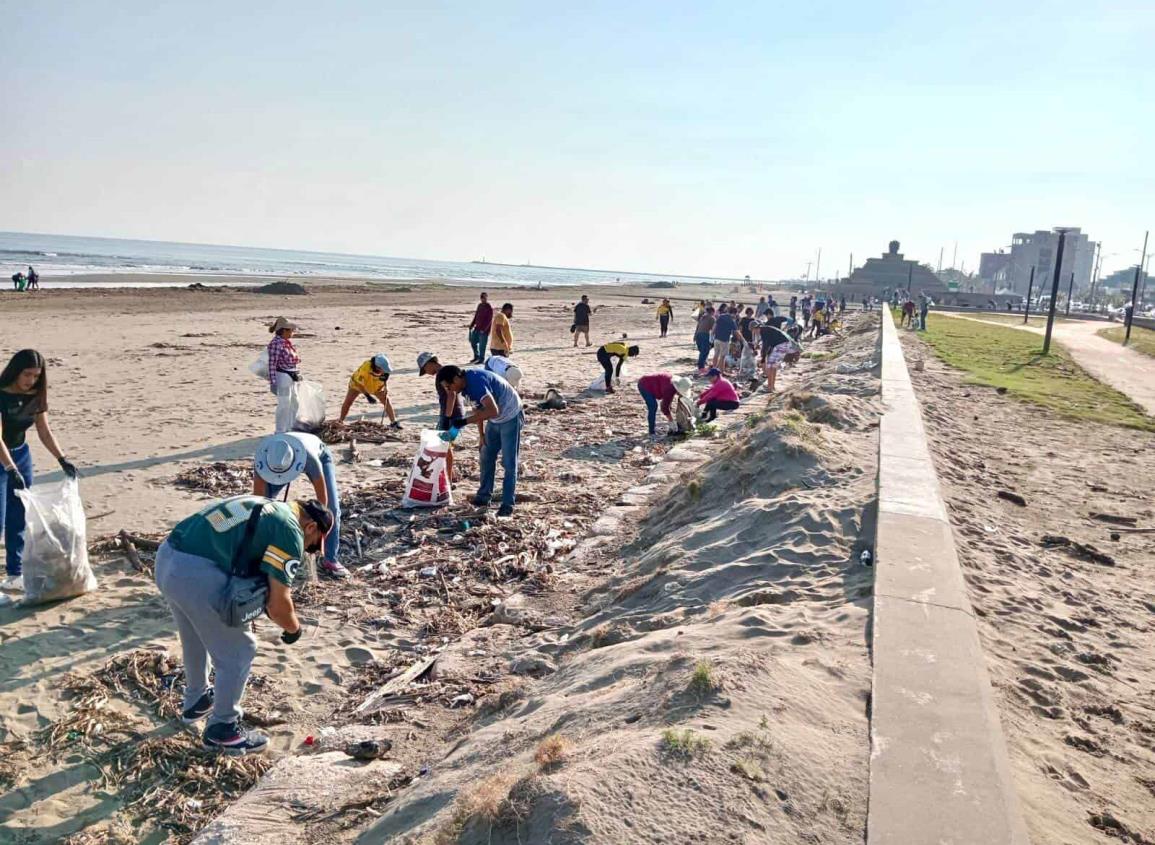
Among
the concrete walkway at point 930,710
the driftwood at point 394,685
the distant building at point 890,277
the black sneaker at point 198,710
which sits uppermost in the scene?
the distant building at point 890,277

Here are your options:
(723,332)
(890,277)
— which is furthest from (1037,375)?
(890,277)

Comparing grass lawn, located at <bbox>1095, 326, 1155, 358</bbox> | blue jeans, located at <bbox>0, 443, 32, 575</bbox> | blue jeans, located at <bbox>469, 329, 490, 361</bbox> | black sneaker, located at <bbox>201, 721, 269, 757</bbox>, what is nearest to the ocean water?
blue jeans, located at <bbox>469, 329, 490, 361</bbox>

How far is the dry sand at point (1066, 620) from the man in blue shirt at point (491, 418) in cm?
374

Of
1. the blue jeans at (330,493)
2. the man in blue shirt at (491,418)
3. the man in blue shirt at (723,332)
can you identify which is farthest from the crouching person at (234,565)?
the man in blue shirt at (723,332)

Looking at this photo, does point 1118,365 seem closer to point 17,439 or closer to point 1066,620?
point 1066,620

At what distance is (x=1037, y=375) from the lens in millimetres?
17781

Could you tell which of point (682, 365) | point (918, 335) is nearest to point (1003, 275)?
point (918, 335)

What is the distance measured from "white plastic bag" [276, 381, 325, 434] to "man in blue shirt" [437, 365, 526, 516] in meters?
2.19

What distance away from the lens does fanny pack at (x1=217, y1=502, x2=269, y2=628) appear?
352cm

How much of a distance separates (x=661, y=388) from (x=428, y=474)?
Answer: 4.31 meters

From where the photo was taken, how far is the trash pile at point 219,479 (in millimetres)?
7582

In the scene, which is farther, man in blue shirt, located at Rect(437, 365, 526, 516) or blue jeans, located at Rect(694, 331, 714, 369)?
blue jeans, located at Rect(694, 331, 714, 369)

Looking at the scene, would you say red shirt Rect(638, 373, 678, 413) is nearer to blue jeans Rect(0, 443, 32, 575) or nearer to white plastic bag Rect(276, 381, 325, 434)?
white plastic bag Rect(276, 381, 325, 434)

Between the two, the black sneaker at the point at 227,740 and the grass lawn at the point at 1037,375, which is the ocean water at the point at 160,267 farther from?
the black sneaker at the point at 227,740
